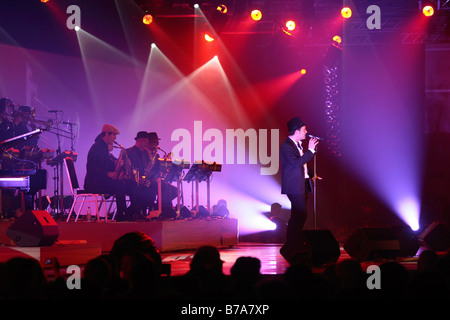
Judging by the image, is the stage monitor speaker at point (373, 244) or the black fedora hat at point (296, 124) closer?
the stage monitor speaker at point (373, 244)

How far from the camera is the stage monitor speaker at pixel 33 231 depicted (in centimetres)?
549

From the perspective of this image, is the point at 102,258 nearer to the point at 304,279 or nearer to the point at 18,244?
the point at 304,279

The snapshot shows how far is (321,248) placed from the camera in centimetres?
562

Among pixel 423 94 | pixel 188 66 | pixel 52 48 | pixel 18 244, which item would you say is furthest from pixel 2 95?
pixel 423 94

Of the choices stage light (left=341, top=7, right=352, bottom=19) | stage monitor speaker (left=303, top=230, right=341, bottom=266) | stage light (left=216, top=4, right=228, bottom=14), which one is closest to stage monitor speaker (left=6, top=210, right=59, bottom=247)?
stage monitor speaker (left=303, top=230, right=341, bottom=266)

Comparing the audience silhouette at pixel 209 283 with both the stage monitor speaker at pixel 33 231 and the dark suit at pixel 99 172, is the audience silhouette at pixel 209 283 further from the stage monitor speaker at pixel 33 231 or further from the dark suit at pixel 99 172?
the dark suit at pixel 99 172

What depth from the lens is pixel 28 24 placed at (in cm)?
1054

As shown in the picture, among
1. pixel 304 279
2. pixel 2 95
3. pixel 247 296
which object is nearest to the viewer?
pixel 247 296

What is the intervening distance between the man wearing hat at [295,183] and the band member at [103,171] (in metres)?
2.91

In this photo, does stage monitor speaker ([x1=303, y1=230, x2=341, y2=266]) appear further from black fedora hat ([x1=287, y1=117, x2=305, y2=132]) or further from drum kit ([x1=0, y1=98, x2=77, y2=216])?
drum kit ([x1=0, y1=98, x2=77, y2=216])

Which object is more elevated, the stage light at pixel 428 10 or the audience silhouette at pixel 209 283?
the stage light at pixel 428 10

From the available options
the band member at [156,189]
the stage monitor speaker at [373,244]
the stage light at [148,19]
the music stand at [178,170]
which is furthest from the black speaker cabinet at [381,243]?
the stage light at [148,19]

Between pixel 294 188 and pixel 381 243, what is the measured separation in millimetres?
1122
